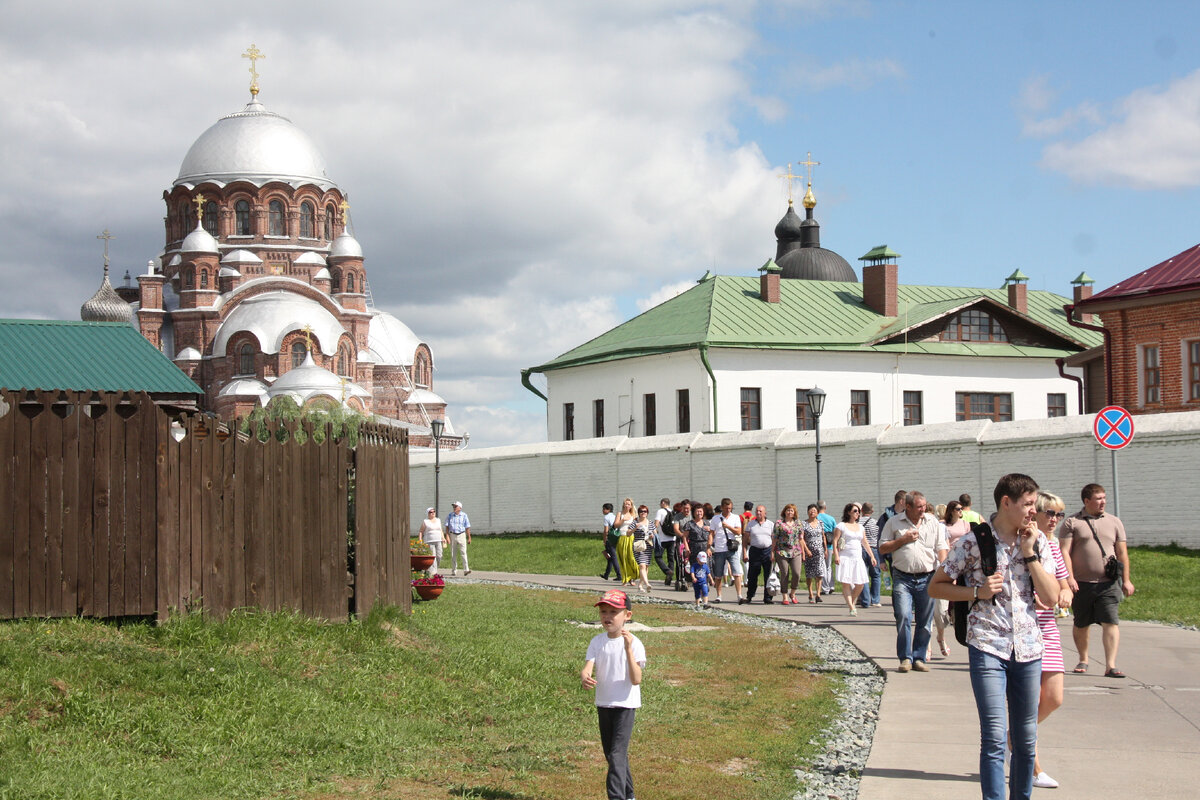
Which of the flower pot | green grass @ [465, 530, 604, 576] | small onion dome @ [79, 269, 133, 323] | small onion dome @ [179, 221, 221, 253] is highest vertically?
small onion dome @ [179, 221, 221, 253]

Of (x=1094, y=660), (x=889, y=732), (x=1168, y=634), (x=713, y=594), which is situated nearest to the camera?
(x=889, y=732)

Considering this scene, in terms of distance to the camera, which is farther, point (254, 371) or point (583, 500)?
point (254, 371)

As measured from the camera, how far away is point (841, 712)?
32.7 feet

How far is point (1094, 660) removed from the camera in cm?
1244

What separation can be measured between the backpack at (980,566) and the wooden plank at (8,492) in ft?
21.5

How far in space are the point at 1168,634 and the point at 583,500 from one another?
21.8m

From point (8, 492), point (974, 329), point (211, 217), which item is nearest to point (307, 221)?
point (211, 217)

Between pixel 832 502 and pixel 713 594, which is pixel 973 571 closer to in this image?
pixel 713 594

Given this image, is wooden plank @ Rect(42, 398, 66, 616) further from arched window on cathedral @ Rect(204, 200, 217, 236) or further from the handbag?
arched window on cathedral @ Rect(204, 200, 217, 236)

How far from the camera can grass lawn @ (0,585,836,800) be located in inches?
278

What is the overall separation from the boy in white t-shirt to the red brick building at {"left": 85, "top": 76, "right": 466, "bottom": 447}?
59703 mm

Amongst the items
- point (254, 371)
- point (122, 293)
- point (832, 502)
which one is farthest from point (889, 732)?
point (122, 293)

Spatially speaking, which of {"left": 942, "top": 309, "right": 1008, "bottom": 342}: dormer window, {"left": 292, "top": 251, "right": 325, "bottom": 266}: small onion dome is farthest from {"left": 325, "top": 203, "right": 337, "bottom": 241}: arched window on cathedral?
{"left": 942, "top": 309, "right": 1008, "bottom": 342}: dormer window

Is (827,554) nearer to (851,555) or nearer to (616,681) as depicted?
(851,555)
